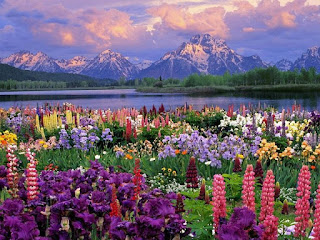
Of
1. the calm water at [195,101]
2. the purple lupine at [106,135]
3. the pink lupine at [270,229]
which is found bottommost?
the calm water at [195,101]

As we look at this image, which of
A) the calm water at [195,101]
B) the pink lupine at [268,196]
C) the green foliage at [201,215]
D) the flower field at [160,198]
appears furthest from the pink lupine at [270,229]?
the calm water at [195,101]

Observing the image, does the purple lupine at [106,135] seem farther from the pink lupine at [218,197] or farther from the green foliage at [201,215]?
the pink lupine at [218,197]

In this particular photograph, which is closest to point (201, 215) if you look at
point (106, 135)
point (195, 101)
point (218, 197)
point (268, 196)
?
point (218, 197)

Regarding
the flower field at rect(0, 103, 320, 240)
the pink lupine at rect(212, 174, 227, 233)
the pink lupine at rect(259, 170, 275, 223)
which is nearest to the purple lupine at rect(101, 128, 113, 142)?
the flower field at rect(0, 103, 320, 240)

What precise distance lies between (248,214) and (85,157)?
9107 mm

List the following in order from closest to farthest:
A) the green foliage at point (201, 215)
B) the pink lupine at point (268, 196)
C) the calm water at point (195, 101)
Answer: the pink lupine at point (268, 196) → the green foliage at point (201, 215) → the calm water at point (195, 101)

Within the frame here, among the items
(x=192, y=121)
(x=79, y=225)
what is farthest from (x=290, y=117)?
(x=79, y=225)

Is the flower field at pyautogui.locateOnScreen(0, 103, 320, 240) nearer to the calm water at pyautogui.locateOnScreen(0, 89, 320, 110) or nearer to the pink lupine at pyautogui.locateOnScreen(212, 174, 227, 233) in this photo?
the pink lupine at pyautogui.locateOnScreen(212, 174, 227, 233)

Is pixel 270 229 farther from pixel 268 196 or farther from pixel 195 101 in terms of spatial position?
pixel 195 101

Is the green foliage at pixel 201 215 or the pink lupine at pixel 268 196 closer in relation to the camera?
the pink lupine at pixel 268 196

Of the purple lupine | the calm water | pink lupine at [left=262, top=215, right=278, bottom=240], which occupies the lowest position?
the calm water

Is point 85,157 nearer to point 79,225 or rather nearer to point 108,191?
point 108,191

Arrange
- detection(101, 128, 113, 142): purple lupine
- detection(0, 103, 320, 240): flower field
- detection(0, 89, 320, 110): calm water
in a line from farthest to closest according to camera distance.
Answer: detection(0, 89, 320, 110): calm water, detection(101, 128, 113, 142): purple lupine, detection(0, 103, 320, 240): flower field

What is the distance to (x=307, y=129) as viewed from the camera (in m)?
14.5
